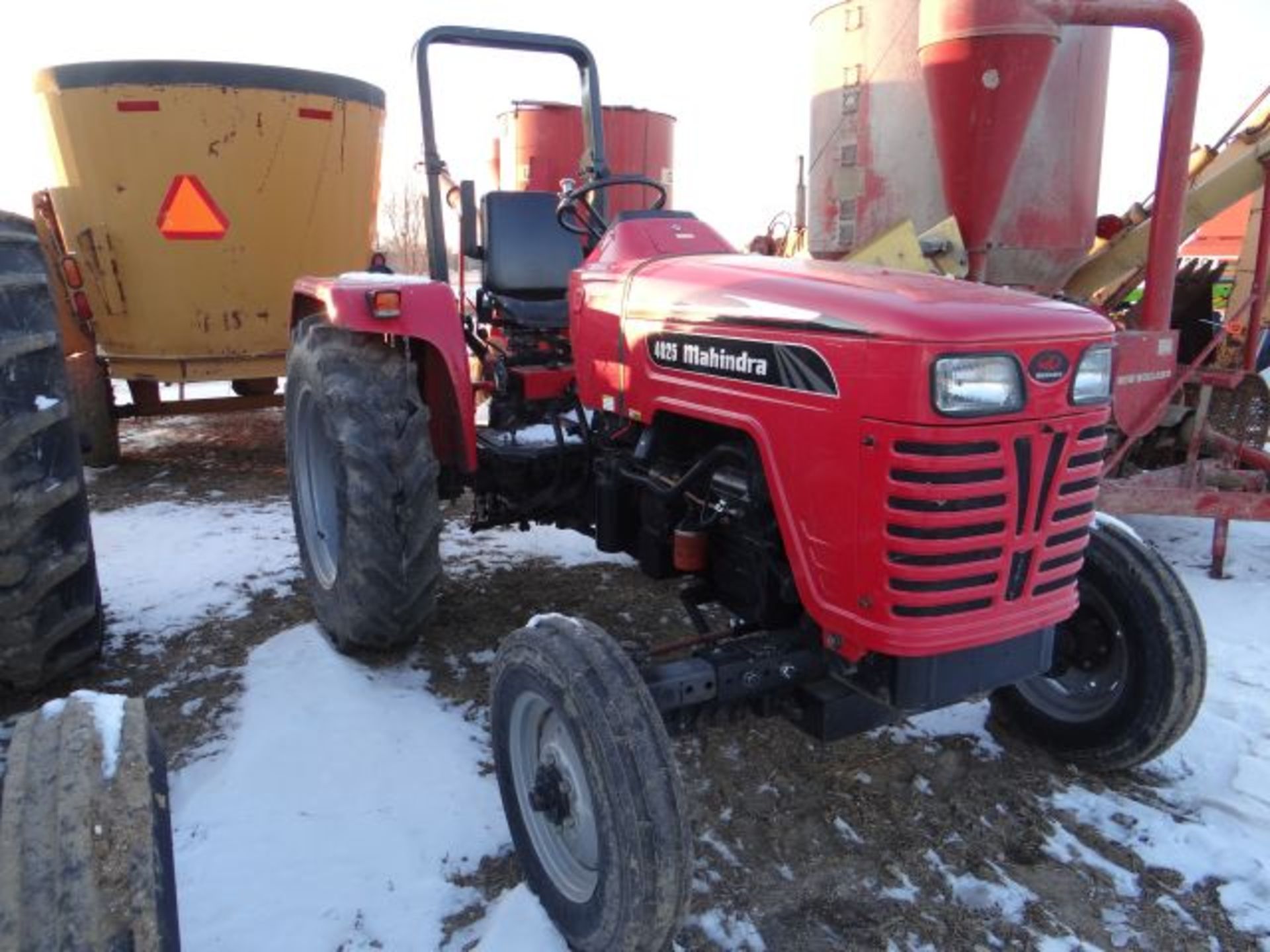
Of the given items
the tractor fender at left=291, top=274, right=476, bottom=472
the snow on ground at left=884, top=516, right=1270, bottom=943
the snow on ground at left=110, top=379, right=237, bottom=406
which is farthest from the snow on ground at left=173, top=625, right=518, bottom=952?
the snow on ground at left=110, top=379, right=237, bottom=406

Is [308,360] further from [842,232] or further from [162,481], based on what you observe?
[842,232]

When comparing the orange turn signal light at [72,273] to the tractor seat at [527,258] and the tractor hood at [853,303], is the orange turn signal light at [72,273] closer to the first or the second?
the tractor seat at [527,258]

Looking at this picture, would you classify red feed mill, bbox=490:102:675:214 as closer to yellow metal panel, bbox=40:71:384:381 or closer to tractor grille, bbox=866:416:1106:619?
yellow metal panel, bbox=40:71:384:381

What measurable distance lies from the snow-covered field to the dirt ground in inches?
1.3

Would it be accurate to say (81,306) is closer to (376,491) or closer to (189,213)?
(189,213)

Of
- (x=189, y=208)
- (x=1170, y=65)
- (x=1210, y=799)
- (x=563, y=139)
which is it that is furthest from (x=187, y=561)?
(x=563, y=139)

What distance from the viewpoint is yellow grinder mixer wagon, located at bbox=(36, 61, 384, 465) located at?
5027 mm

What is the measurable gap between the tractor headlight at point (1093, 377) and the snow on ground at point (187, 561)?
121 inches

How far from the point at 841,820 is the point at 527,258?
7.77 ft

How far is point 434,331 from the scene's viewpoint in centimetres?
310

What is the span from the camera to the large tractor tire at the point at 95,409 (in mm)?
5273

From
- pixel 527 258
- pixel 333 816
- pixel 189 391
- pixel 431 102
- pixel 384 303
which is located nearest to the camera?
pixel 333 816

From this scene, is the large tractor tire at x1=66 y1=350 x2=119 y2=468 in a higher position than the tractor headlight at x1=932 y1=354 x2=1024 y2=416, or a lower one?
lower

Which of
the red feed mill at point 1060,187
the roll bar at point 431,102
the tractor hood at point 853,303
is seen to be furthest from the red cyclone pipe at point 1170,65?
the tractor hood at point 853,303
